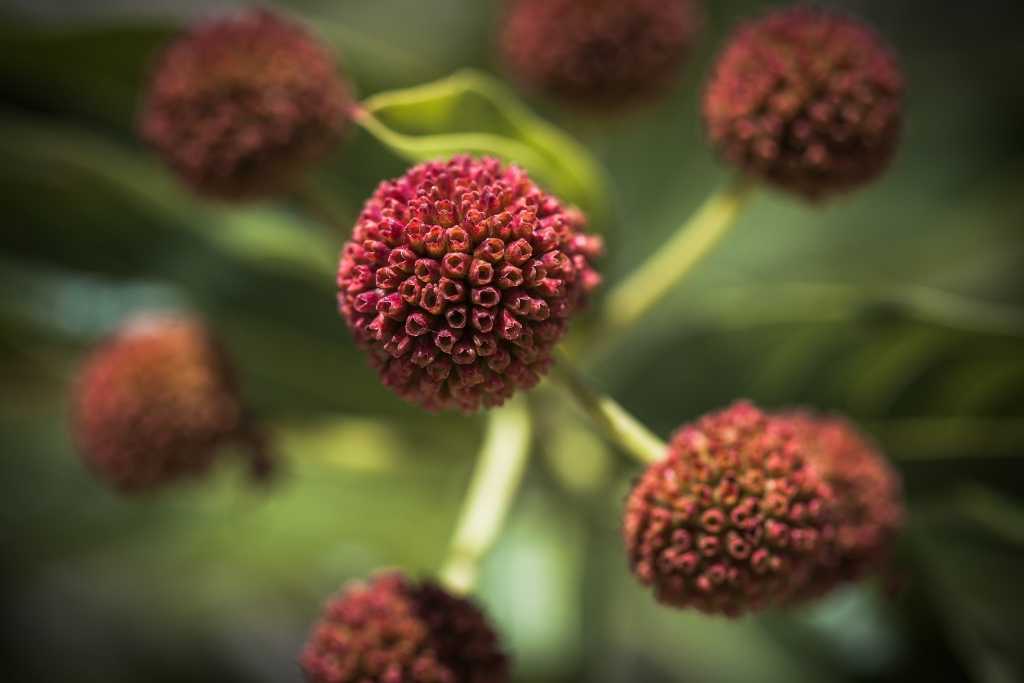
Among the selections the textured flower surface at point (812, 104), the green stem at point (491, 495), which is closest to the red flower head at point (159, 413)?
the green stem at point (491, 495)

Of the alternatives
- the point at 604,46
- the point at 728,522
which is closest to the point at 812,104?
the point at 604,46

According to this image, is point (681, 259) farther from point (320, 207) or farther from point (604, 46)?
point (320, 207)

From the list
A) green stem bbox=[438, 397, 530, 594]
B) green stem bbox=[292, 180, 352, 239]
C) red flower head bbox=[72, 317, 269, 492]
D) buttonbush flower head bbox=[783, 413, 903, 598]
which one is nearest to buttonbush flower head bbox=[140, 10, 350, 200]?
green stem bbox=[292, 180, 352, 239]

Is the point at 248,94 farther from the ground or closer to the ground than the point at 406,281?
farther from the ground

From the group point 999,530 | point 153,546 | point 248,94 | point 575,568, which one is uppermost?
point 248,94

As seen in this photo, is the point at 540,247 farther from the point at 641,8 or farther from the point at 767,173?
the point at 641,8

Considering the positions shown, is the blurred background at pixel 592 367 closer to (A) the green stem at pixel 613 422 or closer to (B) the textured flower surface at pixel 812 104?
(B) the textured flower surface at pixel 812 104


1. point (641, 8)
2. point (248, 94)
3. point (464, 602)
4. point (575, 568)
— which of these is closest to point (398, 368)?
point (464, 602)
